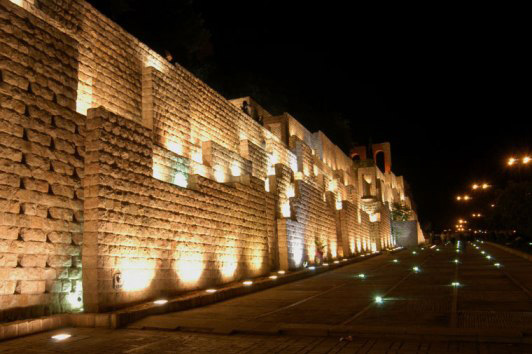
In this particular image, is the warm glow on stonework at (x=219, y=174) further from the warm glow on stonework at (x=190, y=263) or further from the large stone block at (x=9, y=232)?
the large stone block at (x=9, y=232)

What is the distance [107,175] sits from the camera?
30.8 ft

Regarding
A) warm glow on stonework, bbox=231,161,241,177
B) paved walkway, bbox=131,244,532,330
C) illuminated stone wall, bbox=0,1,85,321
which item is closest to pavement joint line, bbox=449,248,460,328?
paved walkway, bbox=131,244,532,330

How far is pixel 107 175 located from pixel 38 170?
1424mm

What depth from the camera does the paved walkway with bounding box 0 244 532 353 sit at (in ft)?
19.7

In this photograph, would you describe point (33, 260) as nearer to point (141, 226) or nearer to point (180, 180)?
point (141, 226)

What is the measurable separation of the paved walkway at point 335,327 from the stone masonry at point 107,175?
1222 millimetres

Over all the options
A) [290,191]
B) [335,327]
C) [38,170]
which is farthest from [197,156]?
[335,327]

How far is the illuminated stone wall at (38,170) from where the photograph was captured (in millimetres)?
7605

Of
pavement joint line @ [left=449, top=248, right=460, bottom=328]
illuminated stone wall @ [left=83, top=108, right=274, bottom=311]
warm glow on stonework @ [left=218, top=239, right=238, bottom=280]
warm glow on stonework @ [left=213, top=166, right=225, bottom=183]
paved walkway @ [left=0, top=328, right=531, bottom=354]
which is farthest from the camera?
warm glow on stonework @ [left=213, top=166, right=225, bottom=183]

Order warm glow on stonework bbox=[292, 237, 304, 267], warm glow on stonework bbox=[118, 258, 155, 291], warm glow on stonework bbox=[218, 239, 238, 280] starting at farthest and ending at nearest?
warm glow on stonework bbox=[292, 237, 304, 267], warm glow on stonework bbox=[218, 239, 238, 280], warm glow on stonework bbox=[118, 258, 155, 291]

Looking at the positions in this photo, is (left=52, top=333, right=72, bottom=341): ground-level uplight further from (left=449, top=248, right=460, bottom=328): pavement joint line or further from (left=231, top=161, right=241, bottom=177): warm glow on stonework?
(left=231, top=161, right=241, bottom=177): warm glow on stonework

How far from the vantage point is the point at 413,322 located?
724cm

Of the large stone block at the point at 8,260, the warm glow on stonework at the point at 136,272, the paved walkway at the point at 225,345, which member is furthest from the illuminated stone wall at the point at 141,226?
the paved walkway at the point at 225,345

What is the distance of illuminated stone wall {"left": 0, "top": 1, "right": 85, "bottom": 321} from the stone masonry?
2 centimetres
